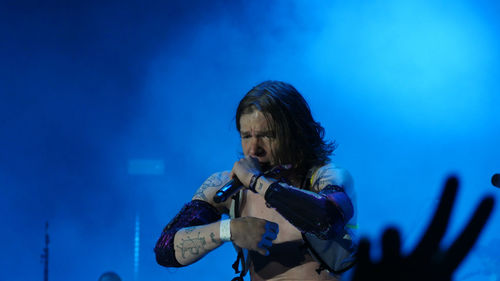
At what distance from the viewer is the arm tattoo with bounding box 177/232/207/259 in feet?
6.62

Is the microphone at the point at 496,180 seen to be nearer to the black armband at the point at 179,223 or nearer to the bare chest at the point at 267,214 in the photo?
the bare chest at the point at 267,214

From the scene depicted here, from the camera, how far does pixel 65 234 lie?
8688 mm

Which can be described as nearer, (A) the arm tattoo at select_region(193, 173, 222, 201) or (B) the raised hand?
(B) the raised hand

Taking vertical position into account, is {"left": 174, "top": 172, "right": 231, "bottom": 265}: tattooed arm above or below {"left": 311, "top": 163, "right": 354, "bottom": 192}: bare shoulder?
below

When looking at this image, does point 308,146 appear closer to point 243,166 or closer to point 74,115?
point 243,166

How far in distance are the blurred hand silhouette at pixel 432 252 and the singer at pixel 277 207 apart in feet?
3.92

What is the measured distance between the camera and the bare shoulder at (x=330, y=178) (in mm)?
2112

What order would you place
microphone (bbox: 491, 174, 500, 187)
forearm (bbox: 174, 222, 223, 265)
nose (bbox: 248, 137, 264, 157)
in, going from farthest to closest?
nose (bbox: 248, 137, 264, 157), forearm (bbox: 174, 222, 223, 265), microphone (bbox: 491, 174, 500, 187)

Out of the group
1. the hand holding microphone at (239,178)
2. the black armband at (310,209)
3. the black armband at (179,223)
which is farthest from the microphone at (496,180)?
the black armband at (179,223)

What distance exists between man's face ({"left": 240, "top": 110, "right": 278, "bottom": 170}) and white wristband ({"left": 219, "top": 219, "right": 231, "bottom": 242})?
45cm

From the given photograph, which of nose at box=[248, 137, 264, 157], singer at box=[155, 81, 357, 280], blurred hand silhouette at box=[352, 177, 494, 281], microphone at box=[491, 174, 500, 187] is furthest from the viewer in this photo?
nose at box=[248, 137, 264, 157]

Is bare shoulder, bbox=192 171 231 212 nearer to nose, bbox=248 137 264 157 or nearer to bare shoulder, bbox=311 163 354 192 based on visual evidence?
nose, bbox=248 137 264 157

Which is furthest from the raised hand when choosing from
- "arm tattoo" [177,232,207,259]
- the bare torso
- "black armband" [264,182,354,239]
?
the bare torso

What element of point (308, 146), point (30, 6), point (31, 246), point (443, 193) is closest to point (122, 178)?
point (31, 246)
